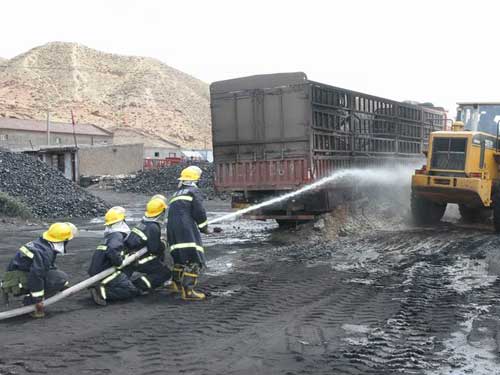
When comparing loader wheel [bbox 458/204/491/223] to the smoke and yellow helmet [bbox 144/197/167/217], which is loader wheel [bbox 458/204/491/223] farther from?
yellow helmet [bbox 144/197/167/217]

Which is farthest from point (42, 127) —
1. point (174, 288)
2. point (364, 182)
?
point (174, 288)

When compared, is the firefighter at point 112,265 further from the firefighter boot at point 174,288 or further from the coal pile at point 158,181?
the coal pile at point 158,181

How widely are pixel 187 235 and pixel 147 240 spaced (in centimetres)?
54

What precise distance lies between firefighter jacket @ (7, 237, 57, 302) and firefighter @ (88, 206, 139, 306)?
65 centimetres

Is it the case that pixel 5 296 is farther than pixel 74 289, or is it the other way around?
pixel 74 289

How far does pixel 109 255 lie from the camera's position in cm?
644

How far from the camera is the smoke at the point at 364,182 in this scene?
1123cm

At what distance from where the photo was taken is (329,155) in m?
11.7

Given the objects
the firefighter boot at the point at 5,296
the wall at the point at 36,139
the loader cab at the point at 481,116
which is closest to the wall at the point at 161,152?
the wall at the point at 36,139

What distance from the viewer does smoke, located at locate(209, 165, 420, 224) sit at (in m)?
11.2

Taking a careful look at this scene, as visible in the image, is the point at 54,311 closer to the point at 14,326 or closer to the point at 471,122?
the point at 14,326

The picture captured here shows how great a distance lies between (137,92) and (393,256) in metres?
89.5

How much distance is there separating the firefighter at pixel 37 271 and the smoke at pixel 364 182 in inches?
165

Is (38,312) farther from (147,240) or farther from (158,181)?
(158,181)
